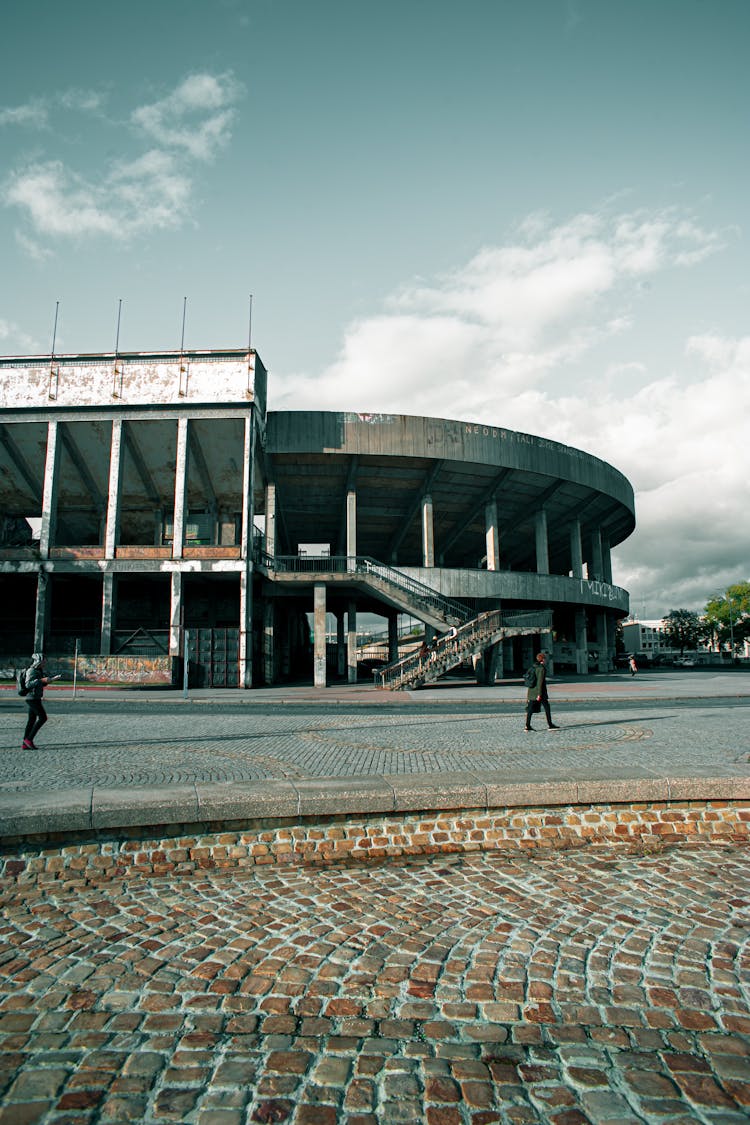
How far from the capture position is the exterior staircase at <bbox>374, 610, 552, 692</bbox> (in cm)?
2623

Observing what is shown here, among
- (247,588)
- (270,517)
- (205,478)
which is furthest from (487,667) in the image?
(205,478)

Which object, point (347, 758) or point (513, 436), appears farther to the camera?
point (513, 436)

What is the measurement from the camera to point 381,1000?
10.5 ft

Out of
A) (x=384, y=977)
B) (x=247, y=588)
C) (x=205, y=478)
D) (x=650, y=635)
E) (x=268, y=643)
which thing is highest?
(x=205, y=478)

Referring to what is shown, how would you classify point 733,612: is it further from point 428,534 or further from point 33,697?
point 33,697

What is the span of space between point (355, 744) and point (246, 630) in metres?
17.8

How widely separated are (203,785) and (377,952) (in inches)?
98.6

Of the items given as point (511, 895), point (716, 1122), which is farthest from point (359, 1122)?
point (511, 895)

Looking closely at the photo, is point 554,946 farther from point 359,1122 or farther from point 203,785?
point 203,785

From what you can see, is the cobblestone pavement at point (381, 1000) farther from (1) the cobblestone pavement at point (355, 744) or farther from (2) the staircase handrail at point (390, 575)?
(2) the staircase handrail at point (390, 575)

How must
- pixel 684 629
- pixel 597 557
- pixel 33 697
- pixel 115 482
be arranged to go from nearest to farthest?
pixel 33 697, pixel 115 482, pixel 597 557, pixel 684 629

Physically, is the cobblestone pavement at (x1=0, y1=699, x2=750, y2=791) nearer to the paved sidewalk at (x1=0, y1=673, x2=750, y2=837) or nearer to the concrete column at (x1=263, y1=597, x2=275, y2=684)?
the paved sidewalk at (x1=0, y1=673, x2=750, y2=837)

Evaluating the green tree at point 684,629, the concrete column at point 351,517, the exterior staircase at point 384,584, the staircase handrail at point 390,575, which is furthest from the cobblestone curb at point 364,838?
the green tree at point 684,629

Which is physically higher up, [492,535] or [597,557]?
[597,557]
